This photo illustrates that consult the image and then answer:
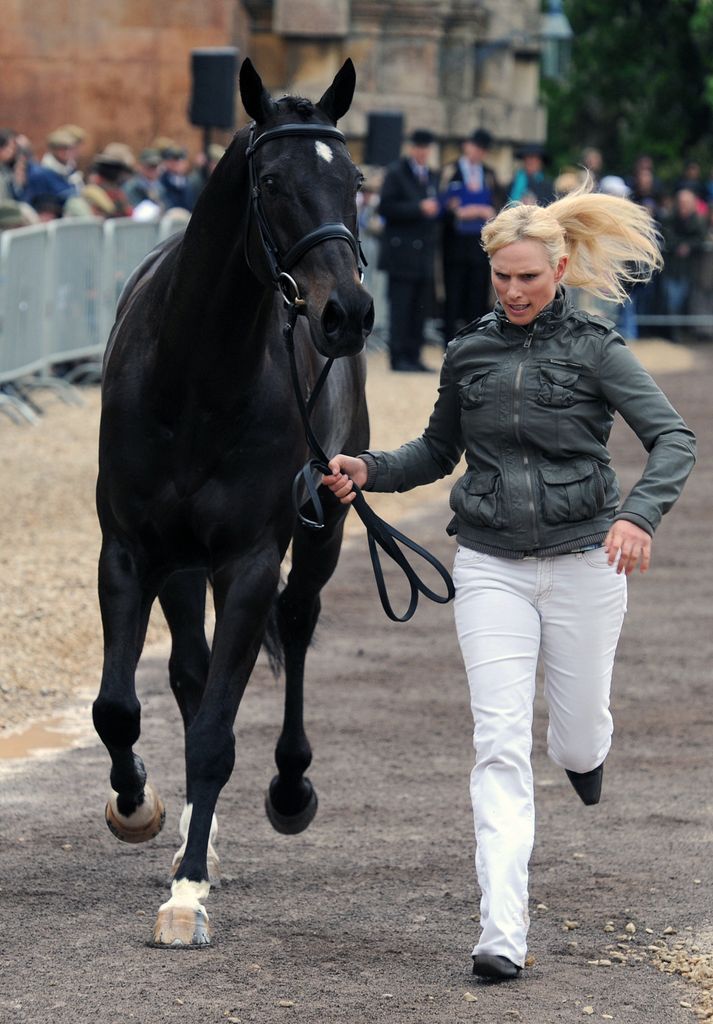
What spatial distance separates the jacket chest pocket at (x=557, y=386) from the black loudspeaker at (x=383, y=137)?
64.2ft

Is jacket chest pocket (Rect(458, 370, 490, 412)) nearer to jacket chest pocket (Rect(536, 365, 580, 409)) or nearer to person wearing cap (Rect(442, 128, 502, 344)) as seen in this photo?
jacket chest pocket (Rect(536, 365, 580, 409))

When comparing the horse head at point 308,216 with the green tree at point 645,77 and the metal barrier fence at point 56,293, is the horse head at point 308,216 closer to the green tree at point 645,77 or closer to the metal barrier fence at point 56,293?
the metal barrier fence at point 56,293

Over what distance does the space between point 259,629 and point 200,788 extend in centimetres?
46

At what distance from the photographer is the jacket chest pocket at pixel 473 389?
16.8 ft

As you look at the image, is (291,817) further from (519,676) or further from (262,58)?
(262,58)

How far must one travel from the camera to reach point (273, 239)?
5.13m

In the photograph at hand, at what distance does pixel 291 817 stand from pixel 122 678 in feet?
3.12

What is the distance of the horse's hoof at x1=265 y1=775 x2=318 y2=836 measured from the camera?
20.3 feet

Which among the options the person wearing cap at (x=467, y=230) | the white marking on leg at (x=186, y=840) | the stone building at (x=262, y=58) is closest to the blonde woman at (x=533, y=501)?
the white marking on leg at (x=186, y=840)

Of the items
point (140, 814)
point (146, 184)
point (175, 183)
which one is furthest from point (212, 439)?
point (175, 183)

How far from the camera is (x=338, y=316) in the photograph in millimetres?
4816

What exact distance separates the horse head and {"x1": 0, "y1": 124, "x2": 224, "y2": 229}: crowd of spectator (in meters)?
9.94

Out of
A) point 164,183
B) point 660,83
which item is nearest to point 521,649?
point 164,183

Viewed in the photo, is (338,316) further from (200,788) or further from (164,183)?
(164,183)
